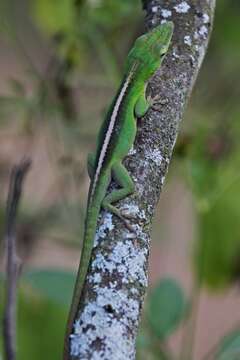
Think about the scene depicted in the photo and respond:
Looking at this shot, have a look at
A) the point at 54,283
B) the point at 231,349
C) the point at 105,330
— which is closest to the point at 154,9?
the point at 105,330

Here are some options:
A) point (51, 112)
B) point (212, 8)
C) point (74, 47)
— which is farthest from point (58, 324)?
point (212, 8)

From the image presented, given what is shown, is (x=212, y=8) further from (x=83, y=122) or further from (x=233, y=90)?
(x=233, y=90)

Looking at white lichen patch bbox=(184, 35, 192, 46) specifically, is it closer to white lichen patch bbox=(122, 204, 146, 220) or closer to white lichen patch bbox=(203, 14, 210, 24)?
white lichen patch bbox=(203, 14, 210, 24)

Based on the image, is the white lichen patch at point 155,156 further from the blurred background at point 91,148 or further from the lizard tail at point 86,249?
the blurred background at point 91,148

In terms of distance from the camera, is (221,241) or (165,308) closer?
(165,308)

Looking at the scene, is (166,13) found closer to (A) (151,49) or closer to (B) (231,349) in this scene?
(A) (151,49)

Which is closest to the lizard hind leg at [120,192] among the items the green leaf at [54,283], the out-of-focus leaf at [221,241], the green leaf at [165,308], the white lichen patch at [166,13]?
the white lichen patch at [166,13]
